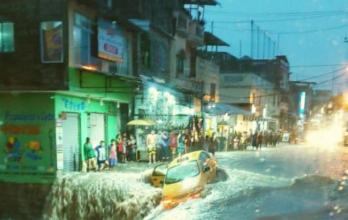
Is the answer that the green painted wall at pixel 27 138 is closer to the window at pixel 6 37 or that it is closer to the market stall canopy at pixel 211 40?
the window at pixel 6 37

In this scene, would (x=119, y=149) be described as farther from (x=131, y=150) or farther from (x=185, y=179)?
(x=185, y=179)

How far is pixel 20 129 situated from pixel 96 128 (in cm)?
507

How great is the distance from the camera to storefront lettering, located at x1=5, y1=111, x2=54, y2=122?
66.4ft

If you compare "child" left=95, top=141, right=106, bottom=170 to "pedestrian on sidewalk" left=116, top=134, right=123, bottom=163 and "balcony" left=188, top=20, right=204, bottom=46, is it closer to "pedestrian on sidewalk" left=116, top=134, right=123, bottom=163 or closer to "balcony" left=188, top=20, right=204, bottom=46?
"pedestrian on sidewalk" left=116, top=134, right=123, bottom=163

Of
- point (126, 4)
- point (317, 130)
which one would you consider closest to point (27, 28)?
point (126, 4)

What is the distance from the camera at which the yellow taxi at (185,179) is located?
1709cm

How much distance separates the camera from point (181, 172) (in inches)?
698

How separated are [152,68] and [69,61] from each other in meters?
11.0

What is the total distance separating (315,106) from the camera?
107m

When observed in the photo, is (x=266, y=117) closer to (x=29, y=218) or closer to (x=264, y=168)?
(x=264, y=168)

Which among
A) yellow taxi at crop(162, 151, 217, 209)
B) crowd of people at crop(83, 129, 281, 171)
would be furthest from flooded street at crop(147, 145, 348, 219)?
crowd of people at crop(83, 129, 281, 171)

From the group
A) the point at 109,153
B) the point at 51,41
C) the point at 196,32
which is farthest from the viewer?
the point at 196,32

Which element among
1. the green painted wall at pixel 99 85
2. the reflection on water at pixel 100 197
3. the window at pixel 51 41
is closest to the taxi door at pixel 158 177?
the reflection on water at pixel 100 197

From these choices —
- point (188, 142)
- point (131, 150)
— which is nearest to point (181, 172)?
point (131, 150)
